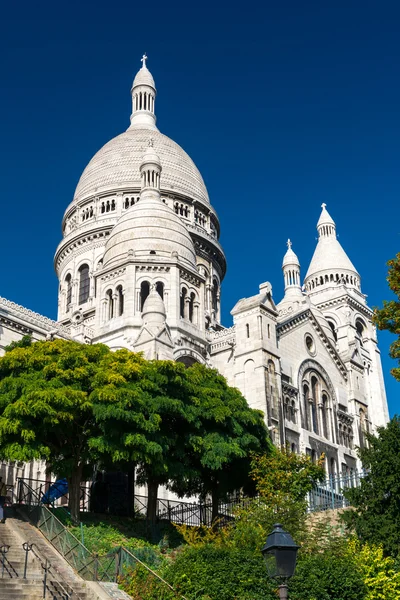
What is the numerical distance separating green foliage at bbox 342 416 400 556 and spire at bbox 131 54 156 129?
59.9m

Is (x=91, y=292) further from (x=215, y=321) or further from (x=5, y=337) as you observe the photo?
(x=5, y=337)

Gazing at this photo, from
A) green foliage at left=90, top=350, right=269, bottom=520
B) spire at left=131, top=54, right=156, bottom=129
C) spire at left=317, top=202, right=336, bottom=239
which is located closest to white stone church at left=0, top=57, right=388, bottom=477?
spire at left=317, top=202, right=336, bottom=239

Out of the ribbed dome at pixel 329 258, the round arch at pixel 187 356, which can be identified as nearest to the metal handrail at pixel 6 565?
the round arch at pixel 187 356

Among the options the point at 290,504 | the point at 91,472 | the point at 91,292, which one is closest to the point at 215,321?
the point at 91,292

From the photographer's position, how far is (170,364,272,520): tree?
28922 mm

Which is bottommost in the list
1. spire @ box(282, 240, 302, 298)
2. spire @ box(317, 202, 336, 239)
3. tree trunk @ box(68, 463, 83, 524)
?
tree trunk @ box(68, 463, 83, 524)

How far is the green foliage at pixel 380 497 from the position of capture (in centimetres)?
2303

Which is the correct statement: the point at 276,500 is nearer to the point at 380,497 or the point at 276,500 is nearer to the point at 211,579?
the point at 380,497

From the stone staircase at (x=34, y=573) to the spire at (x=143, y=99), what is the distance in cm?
6166

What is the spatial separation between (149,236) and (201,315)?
6026mm

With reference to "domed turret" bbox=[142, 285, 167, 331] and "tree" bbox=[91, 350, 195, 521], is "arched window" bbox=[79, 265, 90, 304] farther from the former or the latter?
"tree" bbox=[91, 350, 195, 521]

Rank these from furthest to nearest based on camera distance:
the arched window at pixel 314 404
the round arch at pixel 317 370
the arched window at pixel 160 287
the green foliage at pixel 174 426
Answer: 1. the round arch at pixel 317 370
2. the arched window at pixel 314 404
3. the arched window at pixel 160 287
4. the green foliage at pixel 174 426

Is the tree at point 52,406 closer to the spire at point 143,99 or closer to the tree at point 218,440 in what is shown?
the tree at point 218,440

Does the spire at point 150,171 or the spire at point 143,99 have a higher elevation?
the spire at point 143,99
